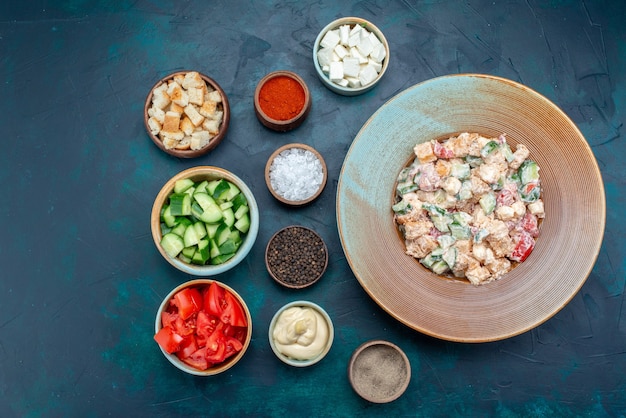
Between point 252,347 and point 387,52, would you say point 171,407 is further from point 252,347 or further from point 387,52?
point 387,52

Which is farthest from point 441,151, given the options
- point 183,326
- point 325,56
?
point 183,326

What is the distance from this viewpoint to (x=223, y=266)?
299cm

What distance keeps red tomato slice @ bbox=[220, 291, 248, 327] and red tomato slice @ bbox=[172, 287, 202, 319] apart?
157 millimetres

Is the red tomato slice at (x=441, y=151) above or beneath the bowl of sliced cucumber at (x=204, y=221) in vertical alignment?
above

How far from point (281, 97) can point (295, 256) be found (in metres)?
0.92

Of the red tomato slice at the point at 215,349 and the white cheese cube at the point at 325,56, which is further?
the white cheese cube at the point at 325,56

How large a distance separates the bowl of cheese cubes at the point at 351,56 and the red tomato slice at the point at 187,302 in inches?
56.2

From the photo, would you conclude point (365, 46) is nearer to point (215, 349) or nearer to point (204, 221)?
point (204, 221)

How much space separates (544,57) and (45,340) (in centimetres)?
343

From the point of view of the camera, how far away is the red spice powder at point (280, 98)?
319cm

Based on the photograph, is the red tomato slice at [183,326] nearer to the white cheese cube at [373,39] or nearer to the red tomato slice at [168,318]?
the red tomato slice at [168,318]

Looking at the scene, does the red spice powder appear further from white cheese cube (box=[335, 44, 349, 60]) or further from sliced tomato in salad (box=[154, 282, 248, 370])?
sliced tomato in salad (box=[154, 282, 248, 370])

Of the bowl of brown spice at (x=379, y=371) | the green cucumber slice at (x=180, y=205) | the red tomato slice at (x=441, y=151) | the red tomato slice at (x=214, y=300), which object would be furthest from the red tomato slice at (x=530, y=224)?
the green cucumber slice at (x=180, y=205)

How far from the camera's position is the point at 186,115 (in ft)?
10.4
